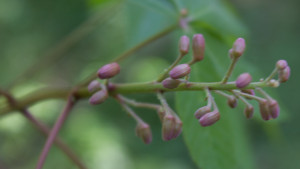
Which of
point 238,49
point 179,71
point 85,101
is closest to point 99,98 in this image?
point 179,71

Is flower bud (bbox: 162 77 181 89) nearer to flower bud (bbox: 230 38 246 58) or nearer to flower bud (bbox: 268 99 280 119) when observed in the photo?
flower bud (bbox: 230 38 246 58)

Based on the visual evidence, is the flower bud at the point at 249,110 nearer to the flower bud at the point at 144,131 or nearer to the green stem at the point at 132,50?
the flower bud at the point at 144,131

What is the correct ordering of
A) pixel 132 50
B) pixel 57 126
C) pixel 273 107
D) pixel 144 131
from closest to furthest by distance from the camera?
pixel 273 107 < pixel 144 131 < pixel 57 126 < pixel 132 50

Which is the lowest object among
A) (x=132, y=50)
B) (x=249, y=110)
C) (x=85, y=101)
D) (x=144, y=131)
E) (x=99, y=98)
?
(x=85, y=101)

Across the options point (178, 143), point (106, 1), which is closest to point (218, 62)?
point (106, 1)

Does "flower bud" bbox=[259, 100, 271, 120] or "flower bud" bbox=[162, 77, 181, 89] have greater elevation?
"flower bud" bbox=[162, 77, 181, 89]

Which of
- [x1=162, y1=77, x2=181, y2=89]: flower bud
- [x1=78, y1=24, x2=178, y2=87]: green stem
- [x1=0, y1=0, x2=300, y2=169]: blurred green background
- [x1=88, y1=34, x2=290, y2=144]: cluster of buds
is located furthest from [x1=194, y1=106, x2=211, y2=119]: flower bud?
[x1=0, y1=0, x2=300, y2=169]: blurred green background

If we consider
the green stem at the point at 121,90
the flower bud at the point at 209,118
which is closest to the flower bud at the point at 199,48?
the green stem at the point at 121,90

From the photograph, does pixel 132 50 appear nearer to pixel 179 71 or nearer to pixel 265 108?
pixel 179 71
